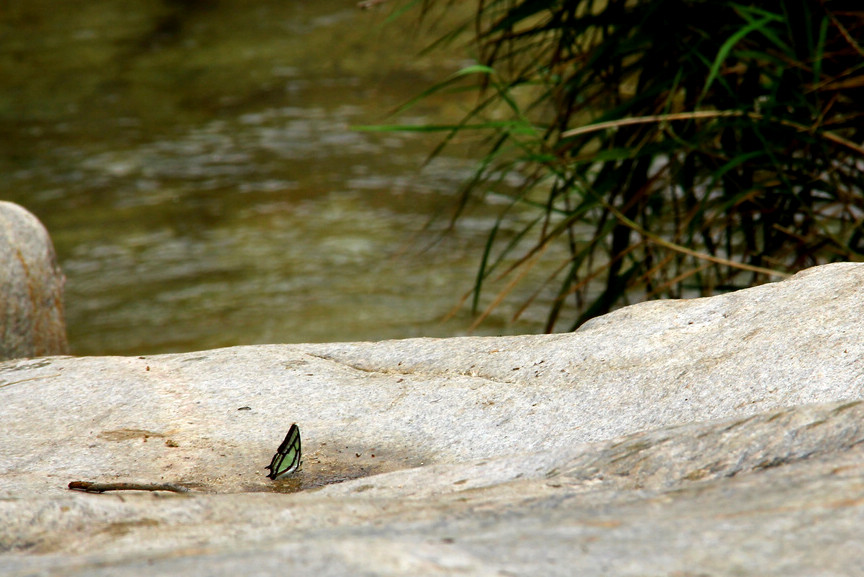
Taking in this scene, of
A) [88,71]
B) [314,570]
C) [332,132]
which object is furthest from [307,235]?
[314,570]

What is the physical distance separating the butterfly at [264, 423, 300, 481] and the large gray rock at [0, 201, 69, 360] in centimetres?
143

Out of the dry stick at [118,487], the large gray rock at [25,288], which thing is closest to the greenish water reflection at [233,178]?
the large gray rock at [25,288]

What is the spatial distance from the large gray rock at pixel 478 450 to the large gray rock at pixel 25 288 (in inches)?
33.2

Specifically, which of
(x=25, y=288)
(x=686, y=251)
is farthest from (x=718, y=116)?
(x=25, y=288)

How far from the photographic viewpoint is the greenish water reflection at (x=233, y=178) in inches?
148

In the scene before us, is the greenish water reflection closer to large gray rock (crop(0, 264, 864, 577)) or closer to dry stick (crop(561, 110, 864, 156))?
dry stick (crop(561, 110, 864, 156))

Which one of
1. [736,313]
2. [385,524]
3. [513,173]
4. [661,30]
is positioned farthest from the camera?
[513,173]

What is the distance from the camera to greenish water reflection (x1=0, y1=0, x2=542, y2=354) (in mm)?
3756

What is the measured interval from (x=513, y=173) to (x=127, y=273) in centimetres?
175

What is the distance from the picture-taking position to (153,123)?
5477mm

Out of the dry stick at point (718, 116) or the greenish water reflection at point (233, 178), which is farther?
the greenish water reflection at point (233, 178)

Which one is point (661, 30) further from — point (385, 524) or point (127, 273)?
point (127, 273)

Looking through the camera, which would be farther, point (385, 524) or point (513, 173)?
point (513, 173)

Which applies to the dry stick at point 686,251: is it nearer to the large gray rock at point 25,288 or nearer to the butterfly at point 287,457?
the butterfly at point 287,457
